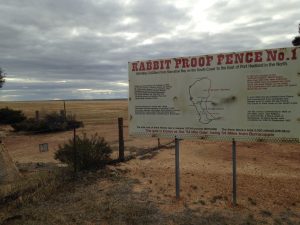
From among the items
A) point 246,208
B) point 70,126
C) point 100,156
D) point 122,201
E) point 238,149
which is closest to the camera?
point 246,208

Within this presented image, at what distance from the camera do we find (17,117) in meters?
27.5

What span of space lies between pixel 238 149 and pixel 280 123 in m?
6.83

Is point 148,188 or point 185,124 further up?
point 185,124

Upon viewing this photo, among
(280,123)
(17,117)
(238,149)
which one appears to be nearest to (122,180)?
(280,123)

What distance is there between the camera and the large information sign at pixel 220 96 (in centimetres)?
543

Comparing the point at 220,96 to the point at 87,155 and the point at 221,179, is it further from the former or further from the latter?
→ the point at 87,155

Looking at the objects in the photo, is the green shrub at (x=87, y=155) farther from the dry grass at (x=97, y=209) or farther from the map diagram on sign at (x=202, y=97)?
the map diagram on sign at (x=202, y=97)

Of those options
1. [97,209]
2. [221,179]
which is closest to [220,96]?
[221,179]

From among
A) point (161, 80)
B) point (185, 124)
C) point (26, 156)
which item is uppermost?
point (161, 80)

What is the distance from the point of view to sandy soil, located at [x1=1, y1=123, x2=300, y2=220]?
6320 mm

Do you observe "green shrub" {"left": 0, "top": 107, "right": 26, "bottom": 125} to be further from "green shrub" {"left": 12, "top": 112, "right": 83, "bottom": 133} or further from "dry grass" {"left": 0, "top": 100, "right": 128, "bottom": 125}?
"green shrub" {"left": 12, "top": 112, "right": 83, "bottom": 133}

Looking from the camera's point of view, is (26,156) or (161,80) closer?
(161,80)

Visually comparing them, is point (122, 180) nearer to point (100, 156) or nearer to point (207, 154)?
point (100, 156)

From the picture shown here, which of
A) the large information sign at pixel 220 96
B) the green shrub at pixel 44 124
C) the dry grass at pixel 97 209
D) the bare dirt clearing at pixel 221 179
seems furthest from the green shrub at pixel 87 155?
the green shrub at pixel 44 124
